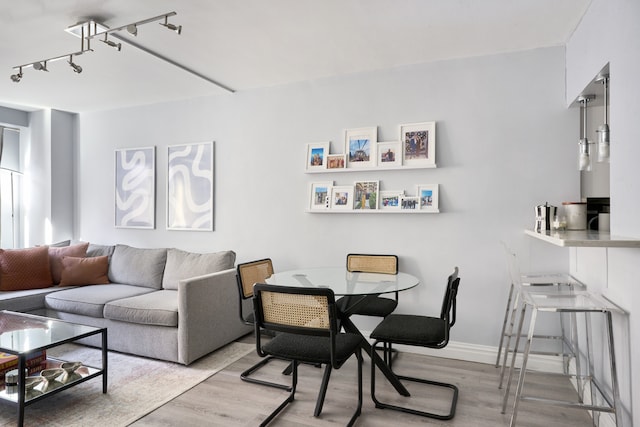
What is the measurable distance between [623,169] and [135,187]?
15.9 feet

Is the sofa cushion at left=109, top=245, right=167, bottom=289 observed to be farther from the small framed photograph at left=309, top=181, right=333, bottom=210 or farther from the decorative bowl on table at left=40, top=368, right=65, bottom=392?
the small framed photograph at left=309, top=181, right=333, bottom=210

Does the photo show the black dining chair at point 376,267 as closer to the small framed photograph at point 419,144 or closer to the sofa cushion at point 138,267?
the small framed photograph at point 419,144

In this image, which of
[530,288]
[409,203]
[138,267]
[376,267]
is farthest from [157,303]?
[530,288]

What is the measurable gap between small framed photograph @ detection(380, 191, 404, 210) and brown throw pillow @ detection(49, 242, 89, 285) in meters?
3.47

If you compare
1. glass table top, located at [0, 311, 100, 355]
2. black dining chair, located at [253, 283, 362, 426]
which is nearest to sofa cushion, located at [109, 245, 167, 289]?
glass table top, located at [0, 311, 100, 355]

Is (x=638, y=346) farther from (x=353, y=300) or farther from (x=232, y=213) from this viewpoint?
(x=232, y=213)

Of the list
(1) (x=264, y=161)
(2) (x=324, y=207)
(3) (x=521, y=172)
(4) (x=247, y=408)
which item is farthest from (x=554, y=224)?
(1) (x=264, y=161)

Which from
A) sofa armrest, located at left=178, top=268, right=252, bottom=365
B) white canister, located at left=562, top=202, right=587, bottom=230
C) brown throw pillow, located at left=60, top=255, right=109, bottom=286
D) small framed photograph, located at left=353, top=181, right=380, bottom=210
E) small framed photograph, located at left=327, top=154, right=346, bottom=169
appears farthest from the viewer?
brown throw pillow, located at left=60, top=255, right=109, bottom=286

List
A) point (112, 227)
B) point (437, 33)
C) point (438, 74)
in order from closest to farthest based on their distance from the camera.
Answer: point (437, 33) < point (438, 74) < point (112, 227)

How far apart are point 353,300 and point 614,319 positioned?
1.59m

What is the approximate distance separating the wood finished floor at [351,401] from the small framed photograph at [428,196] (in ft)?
4.32

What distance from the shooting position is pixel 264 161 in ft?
13.8

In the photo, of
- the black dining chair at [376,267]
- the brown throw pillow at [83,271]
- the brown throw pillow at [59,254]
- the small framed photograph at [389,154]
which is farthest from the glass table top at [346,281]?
the brown throw pillow at [59,254]

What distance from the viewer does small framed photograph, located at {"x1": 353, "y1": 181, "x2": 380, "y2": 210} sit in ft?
12.0
